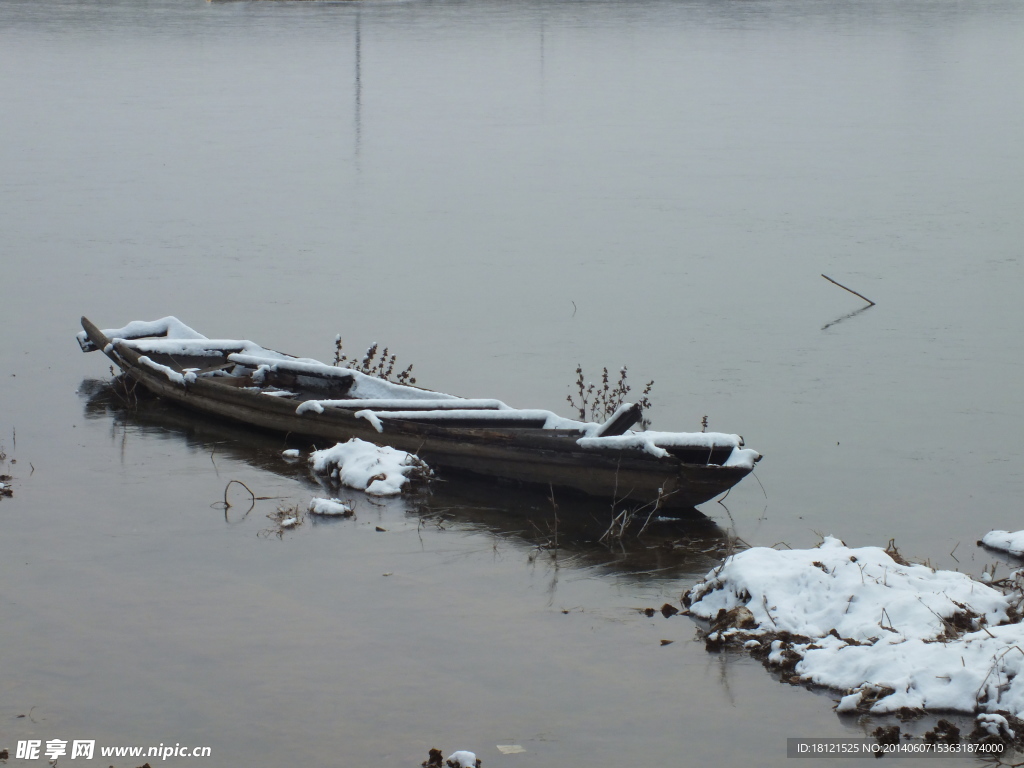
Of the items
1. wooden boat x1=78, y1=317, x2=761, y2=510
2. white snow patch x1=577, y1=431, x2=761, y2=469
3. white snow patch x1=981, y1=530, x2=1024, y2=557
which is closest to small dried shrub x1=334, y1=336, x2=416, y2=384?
wooden boat x1=78, y1=317, x2=761, y2=510

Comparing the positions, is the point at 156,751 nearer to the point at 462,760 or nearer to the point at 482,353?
the point at 462,760

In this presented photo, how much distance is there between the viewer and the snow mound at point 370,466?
40.2 ft

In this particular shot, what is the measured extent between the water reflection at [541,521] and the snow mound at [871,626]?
1.01 meters

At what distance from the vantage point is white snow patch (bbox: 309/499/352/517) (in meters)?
11.8

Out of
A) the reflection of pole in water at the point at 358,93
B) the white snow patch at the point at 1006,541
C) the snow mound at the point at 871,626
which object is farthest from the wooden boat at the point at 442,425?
the reflection of pole in water at the point at 358,93

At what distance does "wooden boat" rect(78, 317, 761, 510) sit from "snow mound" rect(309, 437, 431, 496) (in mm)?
142

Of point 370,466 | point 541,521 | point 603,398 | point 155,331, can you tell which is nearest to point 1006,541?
point 541,521

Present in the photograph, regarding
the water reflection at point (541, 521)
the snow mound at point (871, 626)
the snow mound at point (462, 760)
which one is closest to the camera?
the snow mound at point (462, 760)

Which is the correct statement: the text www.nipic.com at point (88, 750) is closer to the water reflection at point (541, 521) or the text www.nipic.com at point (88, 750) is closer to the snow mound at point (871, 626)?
the snow mound at point (871, 626)

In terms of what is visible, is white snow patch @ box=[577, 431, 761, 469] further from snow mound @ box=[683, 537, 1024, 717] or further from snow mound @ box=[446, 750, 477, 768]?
snow mound @ box=[446, 750, 477, 768]

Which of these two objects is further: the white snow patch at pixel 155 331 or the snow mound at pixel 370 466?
the white snow patch at pixel 155 331

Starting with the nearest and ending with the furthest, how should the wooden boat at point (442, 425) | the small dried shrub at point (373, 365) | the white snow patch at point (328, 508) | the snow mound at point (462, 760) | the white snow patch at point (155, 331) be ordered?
the snow mound at point (462, 760), the wooden boat at point (442, 425), the white snow patch at point (328, 508), the small dried shrub at point (373, 365), the white snow patch at point (155, 331)

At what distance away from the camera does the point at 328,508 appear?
1177 cm

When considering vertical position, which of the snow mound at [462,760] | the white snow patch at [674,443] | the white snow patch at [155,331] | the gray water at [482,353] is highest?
the white snow patch at [674,443]
